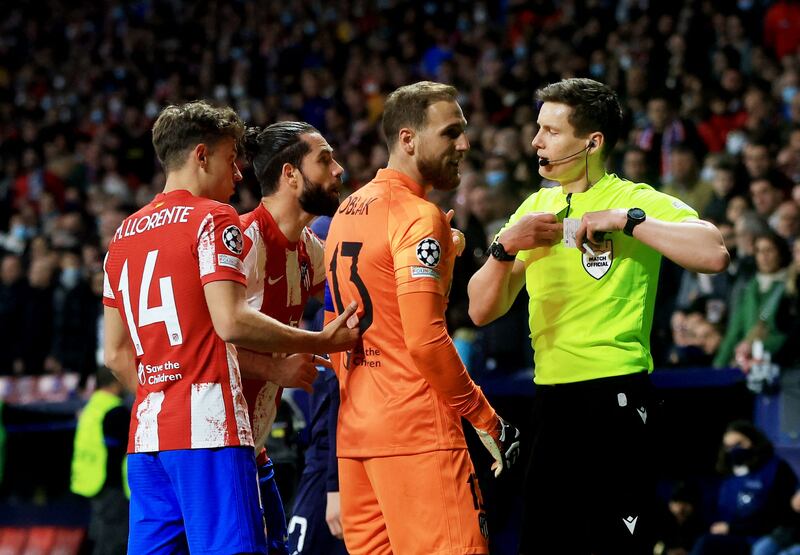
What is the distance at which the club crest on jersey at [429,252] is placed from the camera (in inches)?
161

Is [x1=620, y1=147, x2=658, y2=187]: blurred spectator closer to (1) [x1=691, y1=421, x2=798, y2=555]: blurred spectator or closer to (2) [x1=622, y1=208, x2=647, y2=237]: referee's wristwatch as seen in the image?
(1) [x1=691, y1=421, x2=798, y2=555]: blurred spectator

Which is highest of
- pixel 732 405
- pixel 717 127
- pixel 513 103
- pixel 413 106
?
pixel 513 103

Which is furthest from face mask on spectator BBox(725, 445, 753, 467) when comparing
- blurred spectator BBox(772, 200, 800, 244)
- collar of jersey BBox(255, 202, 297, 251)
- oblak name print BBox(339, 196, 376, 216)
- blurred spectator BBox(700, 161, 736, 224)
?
oblak name print BBox(339, 196, 376, 216)

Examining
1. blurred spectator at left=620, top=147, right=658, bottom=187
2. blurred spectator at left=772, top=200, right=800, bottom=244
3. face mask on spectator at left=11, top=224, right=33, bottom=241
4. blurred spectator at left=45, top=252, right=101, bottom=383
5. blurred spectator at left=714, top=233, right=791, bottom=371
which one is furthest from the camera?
face mask on spectator at left=11, top=224, right=33, bottom=241

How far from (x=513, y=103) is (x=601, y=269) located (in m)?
9.55

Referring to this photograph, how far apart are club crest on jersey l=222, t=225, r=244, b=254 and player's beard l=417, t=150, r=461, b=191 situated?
0.75 meters

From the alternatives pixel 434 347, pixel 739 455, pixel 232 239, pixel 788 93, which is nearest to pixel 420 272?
pixel 434 347

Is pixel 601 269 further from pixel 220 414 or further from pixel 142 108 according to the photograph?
pixel 142 108

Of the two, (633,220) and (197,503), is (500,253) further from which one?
(197,503)

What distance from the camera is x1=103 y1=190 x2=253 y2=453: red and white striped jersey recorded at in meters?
4.19

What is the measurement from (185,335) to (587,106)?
1862mm

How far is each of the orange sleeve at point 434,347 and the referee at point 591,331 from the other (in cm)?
51

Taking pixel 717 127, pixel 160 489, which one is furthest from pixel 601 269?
pixel 717 127

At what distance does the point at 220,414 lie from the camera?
4207mm
